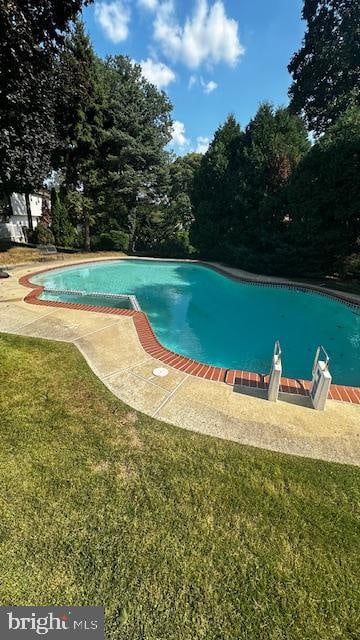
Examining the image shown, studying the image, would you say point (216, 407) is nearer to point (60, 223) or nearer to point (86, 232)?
point (86, 232)

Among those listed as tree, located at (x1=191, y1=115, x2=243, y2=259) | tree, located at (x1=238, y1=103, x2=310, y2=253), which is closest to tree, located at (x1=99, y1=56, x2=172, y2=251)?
tree, located at (x1=191, y1=115, x2=243, y2=259)

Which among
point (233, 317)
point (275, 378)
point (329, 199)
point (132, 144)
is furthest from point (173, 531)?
point (132, 144)

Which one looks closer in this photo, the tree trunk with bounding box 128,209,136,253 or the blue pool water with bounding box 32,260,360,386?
the blue pool water with bounding box 32,260,360,386

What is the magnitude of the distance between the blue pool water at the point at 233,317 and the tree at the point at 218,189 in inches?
157

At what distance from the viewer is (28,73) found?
6.87 meters

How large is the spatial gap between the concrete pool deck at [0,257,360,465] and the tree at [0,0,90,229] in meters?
6.17

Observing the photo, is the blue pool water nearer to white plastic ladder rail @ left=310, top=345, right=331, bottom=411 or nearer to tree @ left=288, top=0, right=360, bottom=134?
white plastic ladder rail @ left=310, top=345, right=331, bottom=411

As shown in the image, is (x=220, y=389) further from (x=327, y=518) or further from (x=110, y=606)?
(x=110, y=606)

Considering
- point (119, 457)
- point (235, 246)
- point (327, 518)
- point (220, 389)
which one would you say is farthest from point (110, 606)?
point (235, 246)

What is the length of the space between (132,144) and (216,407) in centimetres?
2320

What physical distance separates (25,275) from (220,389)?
12.5 m

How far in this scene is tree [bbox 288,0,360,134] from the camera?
63.1 ft

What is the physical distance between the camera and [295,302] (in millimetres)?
13305

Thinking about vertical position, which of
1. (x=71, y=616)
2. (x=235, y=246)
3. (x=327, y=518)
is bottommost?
(x=71, y=616)
